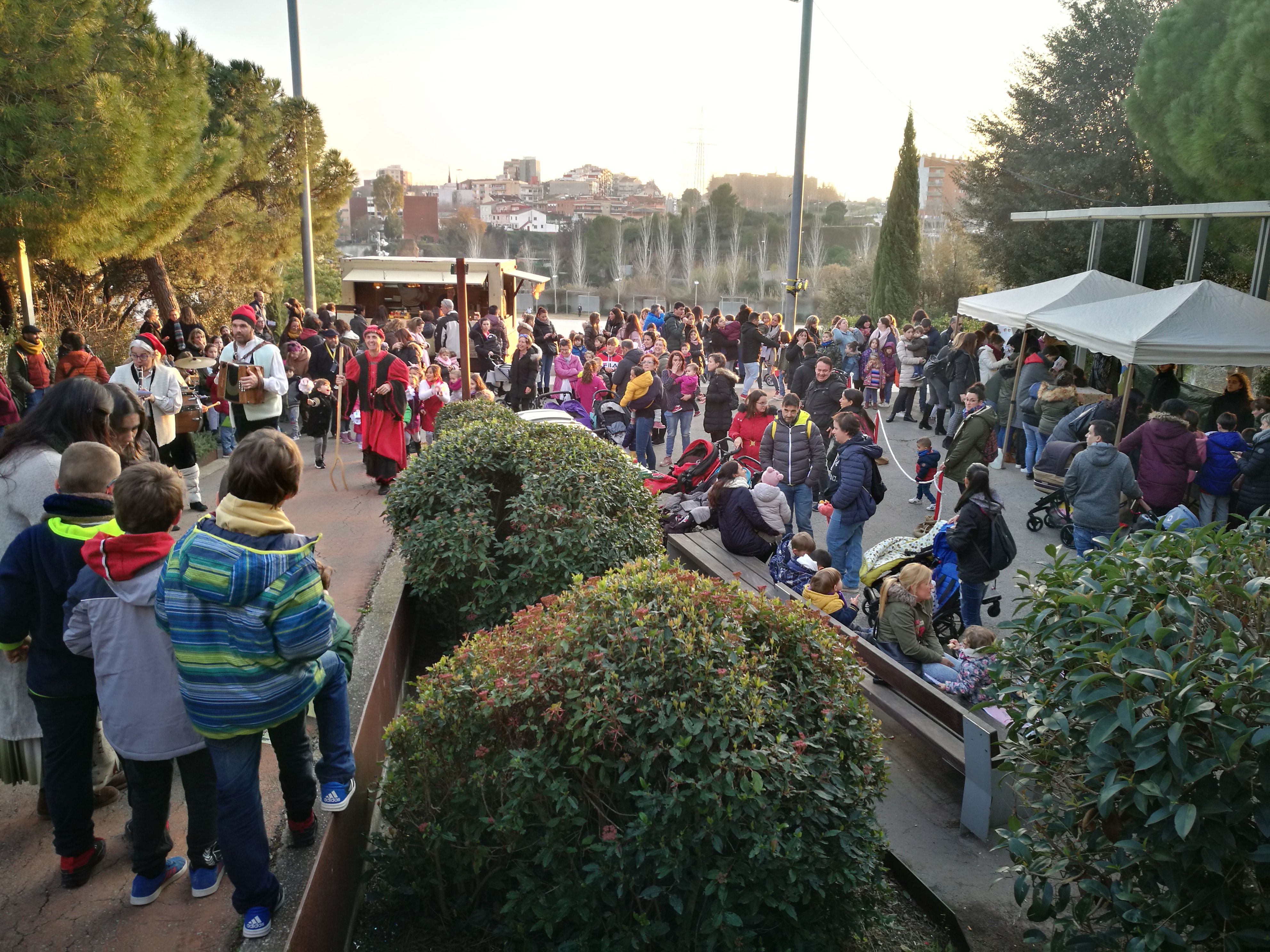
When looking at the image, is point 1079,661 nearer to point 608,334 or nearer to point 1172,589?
point 1172,589

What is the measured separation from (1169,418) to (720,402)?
16.3ft

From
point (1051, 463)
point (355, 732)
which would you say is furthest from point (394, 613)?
point (1051, 463)

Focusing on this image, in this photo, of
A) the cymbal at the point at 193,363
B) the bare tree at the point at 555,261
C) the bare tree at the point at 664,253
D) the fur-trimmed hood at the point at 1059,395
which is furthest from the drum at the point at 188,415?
the bare tree at the point at 664,253

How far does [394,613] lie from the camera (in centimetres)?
543

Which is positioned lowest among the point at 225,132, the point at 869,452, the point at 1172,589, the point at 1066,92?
the point at 869,452

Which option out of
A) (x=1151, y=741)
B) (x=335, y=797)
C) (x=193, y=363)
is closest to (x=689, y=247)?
(x=193, y=363)

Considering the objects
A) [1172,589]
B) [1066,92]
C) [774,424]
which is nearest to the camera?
[1172,589]

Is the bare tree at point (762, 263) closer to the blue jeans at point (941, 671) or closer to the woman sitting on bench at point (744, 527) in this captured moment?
the woman sitting on bench at point (744, 527)

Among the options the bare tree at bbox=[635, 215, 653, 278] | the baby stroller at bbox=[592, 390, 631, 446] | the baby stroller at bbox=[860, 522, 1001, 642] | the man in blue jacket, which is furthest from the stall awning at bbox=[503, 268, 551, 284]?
the bare tree at bbox=[635, 215, 653, 278]

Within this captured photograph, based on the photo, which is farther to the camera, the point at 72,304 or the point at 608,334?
the point at 608,334

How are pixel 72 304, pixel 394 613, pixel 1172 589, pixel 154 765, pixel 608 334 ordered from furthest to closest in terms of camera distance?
pixel 608 334 → pixel 72 304 → pixel 394 613 → pixel 154 765 → pixel 1172 589

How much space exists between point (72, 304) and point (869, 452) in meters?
12.3

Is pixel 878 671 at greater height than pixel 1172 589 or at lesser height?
lesser

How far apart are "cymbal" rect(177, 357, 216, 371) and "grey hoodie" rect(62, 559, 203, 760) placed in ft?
25.4
